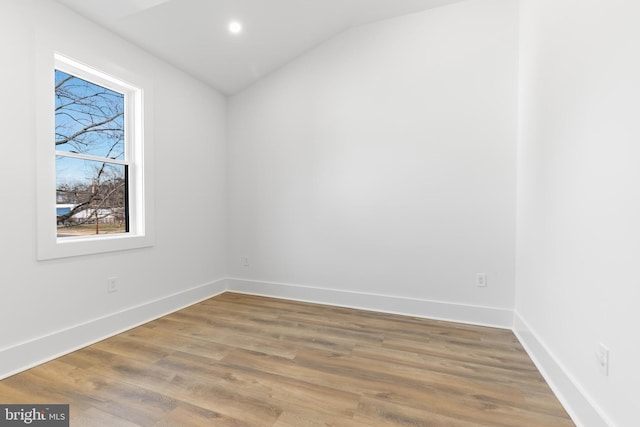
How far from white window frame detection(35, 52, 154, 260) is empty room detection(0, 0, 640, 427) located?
0.02m

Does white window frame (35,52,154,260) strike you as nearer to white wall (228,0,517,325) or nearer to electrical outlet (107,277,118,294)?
electrical outlet (107,277,118,294)

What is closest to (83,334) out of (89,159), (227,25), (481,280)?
(89,159)

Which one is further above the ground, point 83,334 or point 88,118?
point 88,118

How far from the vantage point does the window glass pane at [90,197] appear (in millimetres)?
2232

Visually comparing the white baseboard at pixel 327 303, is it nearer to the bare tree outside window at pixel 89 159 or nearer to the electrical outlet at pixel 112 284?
the electrical outlet at pixel 112 284

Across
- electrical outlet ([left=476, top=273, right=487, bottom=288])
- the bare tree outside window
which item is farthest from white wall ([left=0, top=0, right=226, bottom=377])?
electrical outlet ([left=476, top=273, right=487, bottom=288])

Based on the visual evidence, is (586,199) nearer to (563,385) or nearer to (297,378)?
(563,385)

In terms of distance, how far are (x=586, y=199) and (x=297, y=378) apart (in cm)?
184

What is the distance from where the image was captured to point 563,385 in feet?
5.12

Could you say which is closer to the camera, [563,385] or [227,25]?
[563,385]

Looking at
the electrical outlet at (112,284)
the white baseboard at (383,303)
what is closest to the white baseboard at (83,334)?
the electrical outlet at (112,284)

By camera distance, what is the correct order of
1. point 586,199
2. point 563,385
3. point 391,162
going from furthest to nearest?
point 391,162 → point 563,385 → point 586,199

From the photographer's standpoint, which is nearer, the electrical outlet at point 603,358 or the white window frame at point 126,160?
the electrical outlet at point 603,358

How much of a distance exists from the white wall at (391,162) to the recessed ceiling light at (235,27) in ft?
2.44
